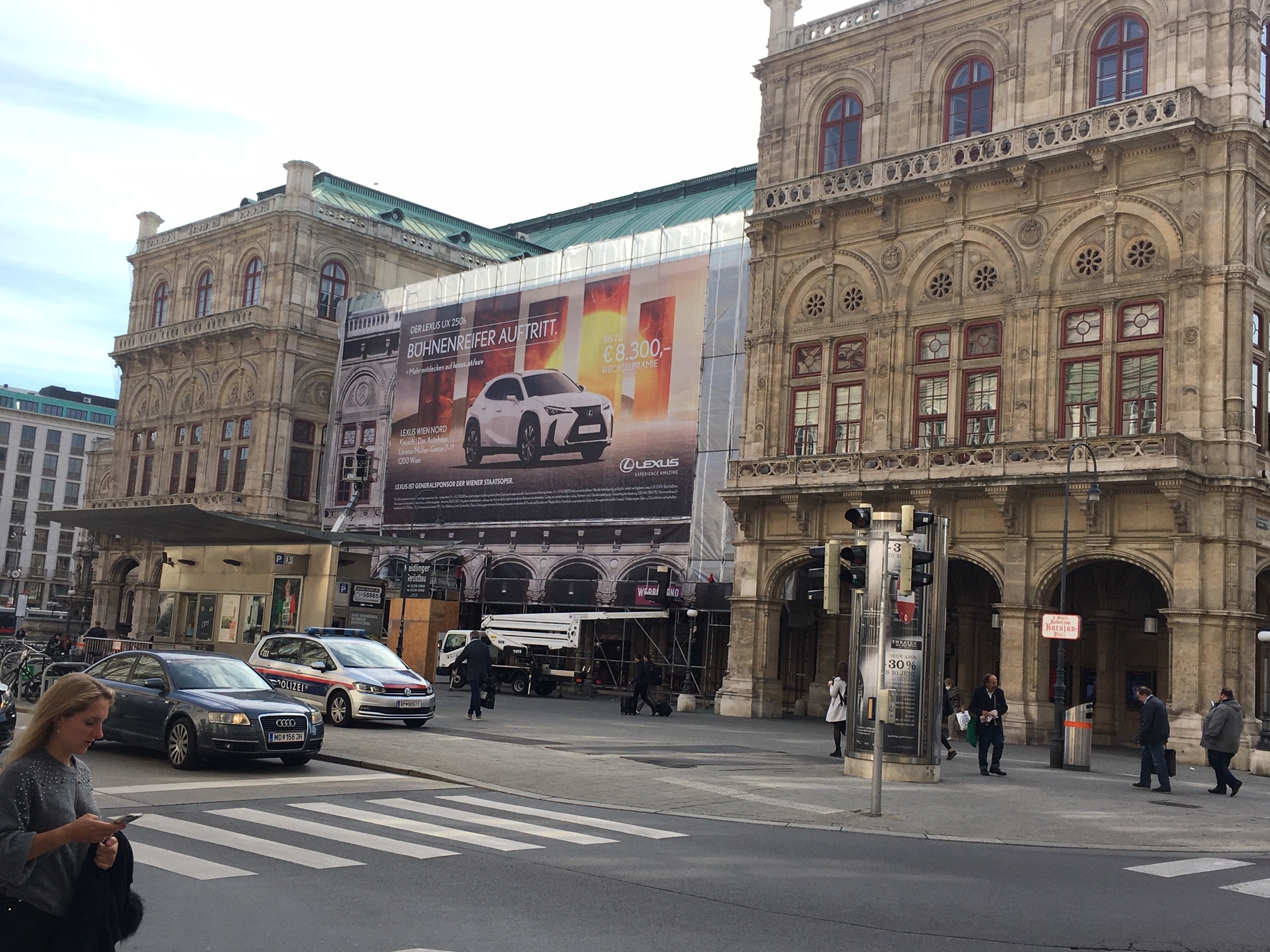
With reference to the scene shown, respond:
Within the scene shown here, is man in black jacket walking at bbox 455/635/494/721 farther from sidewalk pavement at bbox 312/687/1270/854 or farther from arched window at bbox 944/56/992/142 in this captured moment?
arched window at bbox 944/56/992/142

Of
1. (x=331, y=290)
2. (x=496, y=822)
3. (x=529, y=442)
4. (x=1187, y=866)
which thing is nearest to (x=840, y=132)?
(x=529, y=442)

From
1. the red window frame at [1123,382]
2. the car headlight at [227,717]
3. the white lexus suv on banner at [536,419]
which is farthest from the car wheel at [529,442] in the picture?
the car headlight at [227,717]

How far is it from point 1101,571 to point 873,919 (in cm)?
2732

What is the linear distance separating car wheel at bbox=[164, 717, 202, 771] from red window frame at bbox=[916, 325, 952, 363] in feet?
76.8

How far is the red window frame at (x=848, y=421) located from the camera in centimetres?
3484

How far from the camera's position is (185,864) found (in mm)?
9469

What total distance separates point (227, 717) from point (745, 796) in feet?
21.4

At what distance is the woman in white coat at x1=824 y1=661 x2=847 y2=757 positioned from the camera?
2266cm

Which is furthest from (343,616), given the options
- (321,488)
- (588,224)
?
(588,224)

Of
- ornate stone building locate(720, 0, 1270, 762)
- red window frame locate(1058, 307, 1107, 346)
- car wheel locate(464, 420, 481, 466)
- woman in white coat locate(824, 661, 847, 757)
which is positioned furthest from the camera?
car wheel locate(464, 420, 481, 466)

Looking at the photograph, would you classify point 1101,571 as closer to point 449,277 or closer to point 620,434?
point 620,434

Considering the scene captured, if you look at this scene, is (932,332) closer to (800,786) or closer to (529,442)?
(529,442)

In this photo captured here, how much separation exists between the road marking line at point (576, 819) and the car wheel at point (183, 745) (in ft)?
11.7

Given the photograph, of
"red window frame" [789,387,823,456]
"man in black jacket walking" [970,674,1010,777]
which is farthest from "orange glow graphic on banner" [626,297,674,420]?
"man in black jacket walking" [970,674,1010,777]
